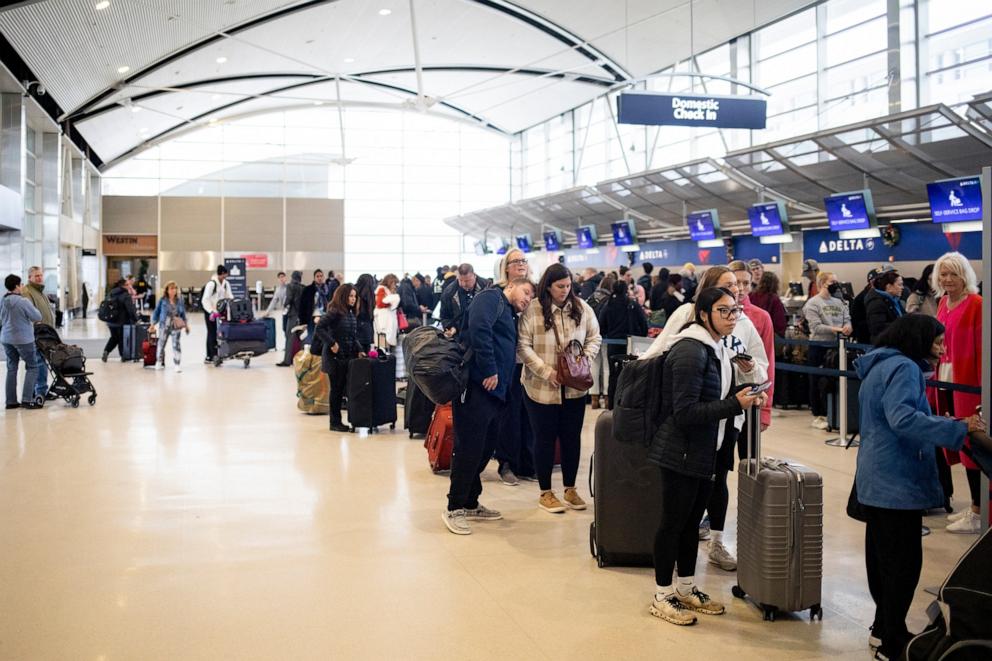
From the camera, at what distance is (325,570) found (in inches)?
191

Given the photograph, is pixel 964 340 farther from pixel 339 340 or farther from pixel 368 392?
pixel 339 340

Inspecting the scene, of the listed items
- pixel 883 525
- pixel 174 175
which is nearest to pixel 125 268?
pixel 174 175

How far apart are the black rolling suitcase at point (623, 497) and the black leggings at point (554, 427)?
37.3 inches

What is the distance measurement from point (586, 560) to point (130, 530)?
2905 millimetres

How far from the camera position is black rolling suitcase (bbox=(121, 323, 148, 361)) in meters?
17.7

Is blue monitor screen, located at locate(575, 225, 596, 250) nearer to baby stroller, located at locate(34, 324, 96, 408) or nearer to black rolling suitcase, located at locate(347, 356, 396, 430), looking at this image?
baby stroller, located at locate(34, 324, 96, 408)

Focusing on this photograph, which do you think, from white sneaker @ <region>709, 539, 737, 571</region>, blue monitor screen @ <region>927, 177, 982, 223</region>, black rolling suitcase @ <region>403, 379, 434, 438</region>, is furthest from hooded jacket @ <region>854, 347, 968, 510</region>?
blue monitor screen @ <region>927, 177, 982, 223</region>

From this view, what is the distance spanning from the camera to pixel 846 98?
19.6 meters

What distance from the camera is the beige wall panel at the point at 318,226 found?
4171cm

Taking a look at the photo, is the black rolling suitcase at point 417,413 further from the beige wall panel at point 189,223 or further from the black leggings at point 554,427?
the beige wall panel at point 189,223

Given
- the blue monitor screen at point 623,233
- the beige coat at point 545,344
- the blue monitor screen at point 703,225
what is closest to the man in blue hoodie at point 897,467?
the beige coat at point 545,344

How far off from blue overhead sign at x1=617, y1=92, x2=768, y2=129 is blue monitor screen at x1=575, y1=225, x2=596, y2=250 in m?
12.9

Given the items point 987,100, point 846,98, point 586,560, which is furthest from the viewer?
point 846,98

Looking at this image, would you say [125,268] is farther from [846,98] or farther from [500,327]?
[500,327]
